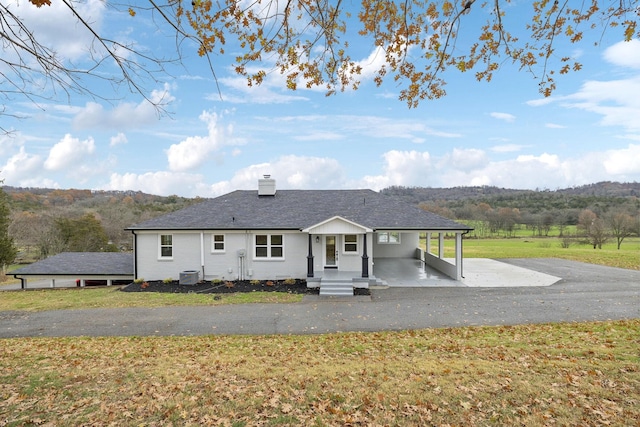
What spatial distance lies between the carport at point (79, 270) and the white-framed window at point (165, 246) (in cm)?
244

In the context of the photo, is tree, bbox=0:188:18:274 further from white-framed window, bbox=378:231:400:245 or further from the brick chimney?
white-framed window, bbox=378:231:400:245

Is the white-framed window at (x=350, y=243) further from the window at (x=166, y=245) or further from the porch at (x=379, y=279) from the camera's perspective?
the window at (x=166, y=245)

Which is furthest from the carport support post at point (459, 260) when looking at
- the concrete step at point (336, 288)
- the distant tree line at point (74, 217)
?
the distant tree line at point (74, 217)

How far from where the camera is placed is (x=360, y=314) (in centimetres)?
1177

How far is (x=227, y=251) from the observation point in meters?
18.0

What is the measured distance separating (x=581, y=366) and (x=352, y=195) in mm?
17012

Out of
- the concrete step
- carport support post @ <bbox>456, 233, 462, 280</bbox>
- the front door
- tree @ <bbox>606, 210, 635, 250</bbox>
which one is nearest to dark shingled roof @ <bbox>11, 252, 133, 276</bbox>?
the front door

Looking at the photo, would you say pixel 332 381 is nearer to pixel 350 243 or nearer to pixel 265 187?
pixel 350 243

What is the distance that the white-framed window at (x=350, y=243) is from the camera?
17.8 meters

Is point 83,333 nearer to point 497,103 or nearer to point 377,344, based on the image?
point 377,344

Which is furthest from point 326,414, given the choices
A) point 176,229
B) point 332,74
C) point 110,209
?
point 110,209

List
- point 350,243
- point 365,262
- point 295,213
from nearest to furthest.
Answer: point 365,262
point 350,243
point 295,213

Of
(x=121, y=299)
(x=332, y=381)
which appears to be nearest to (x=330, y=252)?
(x=121, y=299)

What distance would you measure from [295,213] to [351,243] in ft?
12.2
